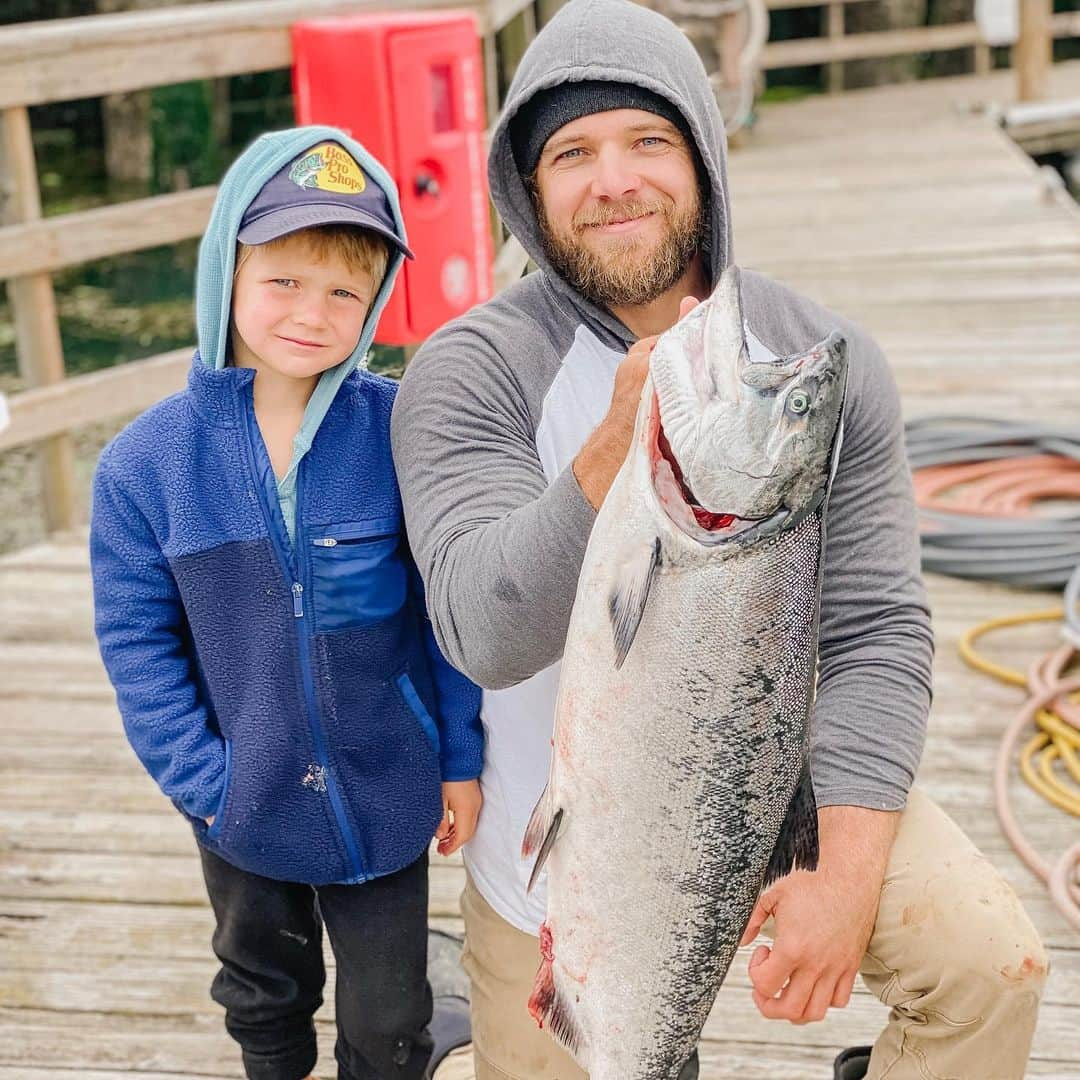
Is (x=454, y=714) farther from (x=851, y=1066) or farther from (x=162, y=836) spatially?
(x=162, y=836)

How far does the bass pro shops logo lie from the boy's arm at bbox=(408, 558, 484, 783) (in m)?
0.65

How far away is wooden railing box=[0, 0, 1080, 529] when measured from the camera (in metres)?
4.89

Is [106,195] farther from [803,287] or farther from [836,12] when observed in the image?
[803,287]

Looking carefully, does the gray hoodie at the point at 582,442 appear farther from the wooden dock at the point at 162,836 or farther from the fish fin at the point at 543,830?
the wooden dock at the point at 162,836

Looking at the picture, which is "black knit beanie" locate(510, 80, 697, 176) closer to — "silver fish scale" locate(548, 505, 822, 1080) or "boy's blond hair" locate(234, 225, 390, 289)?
"boy's blond hair" locate(234, 225, 390, 289)

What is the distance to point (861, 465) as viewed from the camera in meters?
2.54

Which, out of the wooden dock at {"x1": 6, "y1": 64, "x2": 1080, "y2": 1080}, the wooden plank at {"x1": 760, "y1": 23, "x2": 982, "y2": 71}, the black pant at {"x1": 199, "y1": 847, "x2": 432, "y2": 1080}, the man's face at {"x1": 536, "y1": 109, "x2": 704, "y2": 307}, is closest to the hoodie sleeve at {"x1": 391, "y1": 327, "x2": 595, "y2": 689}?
the man's face at {"x1": 536, "y1": 109, "x2": 704, "y2": 307}

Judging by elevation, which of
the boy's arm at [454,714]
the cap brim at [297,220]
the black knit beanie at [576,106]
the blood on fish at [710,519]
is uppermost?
the black knit beanie at [576,106]

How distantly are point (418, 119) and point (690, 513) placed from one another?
3.77 m

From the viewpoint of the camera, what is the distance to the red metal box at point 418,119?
522cm

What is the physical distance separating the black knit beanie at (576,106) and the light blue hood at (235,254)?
0.29 meters

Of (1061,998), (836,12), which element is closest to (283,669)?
(1061,998)

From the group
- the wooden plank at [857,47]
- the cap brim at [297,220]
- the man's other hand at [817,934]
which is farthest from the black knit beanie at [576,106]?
the wooden plank at [857,47]

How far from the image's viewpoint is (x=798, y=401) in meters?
1.76
